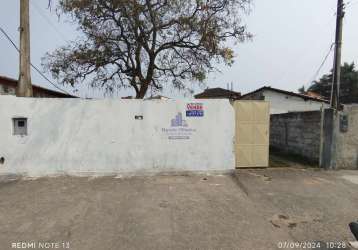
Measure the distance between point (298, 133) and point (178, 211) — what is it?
703cm

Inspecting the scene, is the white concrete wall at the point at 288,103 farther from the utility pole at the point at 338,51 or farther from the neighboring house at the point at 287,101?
the utility pole at the point at 338,51

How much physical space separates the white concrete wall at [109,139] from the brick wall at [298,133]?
3343 mm

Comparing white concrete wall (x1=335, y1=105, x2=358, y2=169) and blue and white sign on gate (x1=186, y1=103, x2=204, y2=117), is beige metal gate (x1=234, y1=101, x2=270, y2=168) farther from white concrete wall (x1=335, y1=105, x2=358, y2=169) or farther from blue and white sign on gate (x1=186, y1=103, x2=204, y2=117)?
white concrete wall (x1=335, y1=105, x2=358, y2=169)

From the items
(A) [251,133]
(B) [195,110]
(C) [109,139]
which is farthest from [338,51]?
(C) [109,139]

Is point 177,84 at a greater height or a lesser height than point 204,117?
greater

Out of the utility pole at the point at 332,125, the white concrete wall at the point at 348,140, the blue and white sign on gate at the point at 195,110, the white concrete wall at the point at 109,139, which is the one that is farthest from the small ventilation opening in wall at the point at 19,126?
the white concrete wall at the point at 348,140

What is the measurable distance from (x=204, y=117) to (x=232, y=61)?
6.58 meters

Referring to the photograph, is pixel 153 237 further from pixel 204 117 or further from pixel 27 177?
pixel 27 177

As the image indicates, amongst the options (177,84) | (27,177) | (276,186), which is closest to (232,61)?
(177,84)

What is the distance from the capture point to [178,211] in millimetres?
4793

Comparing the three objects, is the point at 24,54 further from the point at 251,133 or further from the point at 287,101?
the point at 287,101

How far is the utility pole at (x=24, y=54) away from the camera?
26.6 feet

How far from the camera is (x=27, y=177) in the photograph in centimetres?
714

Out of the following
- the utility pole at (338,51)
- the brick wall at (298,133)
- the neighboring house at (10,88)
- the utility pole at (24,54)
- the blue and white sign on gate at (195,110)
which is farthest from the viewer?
the neighboring house at (10,88)
